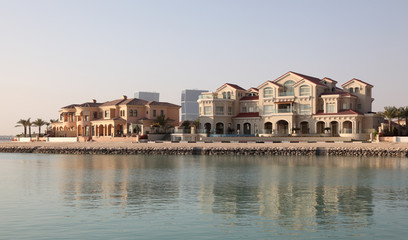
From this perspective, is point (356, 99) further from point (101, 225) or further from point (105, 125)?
point (101, 225)

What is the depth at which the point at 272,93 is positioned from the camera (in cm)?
9188

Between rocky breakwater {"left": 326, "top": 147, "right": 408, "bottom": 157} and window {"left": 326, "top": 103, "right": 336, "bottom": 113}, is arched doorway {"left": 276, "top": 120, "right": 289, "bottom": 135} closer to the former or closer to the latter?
window {"left": 326, "top": 103, "right": 336, "bottom": 113}

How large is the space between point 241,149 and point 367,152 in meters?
18.7

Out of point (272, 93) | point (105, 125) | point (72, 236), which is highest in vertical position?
point (272, 93)

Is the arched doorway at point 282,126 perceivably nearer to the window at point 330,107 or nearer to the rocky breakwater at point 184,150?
the window at point 330,107

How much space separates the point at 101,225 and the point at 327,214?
10915 mm

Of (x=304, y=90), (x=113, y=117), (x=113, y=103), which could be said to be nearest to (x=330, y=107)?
(x=304, y=90)

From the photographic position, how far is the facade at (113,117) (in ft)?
323

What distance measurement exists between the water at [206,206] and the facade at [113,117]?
2244 inches

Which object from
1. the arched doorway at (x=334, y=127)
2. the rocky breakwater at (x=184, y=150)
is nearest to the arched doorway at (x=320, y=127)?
the arched doorway at (x=334, y=127)

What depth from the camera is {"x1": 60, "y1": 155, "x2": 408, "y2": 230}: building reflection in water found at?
2212 centimetres

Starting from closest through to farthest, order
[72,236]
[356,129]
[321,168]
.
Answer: [72,236], [321,168], [356,129]

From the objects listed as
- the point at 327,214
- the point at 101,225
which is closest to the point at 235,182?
the point at 327,214

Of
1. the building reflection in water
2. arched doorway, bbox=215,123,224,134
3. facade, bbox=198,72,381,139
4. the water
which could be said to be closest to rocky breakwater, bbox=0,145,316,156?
facade, bbox=198,72,381,139
